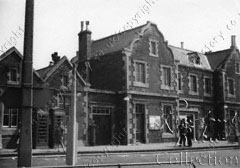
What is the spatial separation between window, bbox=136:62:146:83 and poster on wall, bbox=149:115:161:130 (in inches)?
115

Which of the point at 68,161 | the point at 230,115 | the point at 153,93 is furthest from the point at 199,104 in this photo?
the point at 68,161

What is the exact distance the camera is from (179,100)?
101 feet

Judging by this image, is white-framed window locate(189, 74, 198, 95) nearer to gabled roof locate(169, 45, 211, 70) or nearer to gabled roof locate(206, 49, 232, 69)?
gabled roof locate(169, 45, 211, 70)

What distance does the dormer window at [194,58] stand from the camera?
3431 cm

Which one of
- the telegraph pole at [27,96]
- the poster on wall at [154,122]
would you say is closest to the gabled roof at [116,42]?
the poster on wall at [154,122]

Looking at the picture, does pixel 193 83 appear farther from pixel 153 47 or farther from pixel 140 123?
pixel 140 123

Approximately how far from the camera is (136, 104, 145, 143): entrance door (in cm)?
2639

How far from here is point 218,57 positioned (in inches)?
1476

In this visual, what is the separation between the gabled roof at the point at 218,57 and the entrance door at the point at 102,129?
51.5 feet

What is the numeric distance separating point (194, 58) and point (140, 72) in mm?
9721

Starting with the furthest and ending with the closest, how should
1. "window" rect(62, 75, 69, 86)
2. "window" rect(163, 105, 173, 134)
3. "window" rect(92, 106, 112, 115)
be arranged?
"window" rect(163, 105, 173, 134) → "window" rect(92, 106, 112, 115) → "window" rect(62, 75, 69, 86)

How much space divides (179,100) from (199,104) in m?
3.43

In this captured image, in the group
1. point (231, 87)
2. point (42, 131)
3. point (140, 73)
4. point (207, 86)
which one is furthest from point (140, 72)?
point (231, 87)

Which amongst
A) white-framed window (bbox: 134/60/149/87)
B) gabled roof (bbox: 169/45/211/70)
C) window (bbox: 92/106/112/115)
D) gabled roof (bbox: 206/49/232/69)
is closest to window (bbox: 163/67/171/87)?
white-framed window (bbox: 134/60/149/87)
